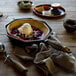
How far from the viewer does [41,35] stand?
4.08ft

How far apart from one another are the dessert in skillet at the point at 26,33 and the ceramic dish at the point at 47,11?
0.32 meters

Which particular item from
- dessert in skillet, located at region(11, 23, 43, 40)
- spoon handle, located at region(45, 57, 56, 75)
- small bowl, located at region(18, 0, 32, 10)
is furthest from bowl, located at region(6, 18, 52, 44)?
small bowl, located at region(18, 0, 32, 10)

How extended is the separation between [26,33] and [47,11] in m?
0.42

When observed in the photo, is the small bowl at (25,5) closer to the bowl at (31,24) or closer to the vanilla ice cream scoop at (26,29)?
the bowl at (31,24)

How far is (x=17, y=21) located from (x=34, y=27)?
12 cm

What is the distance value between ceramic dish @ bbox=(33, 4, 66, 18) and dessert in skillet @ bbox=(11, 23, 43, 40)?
0.32 meters

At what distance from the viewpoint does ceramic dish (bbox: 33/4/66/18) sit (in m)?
1.54

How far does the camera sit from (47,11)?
1.56 meters

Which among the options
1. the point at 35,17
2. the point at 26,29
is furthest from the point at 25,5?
the point at 26,29

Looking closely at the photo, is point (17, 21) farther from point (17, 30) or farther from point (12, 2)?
point (12, 2)

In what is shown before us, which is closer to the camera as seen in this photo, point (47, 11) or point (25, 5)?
point (47, 11)

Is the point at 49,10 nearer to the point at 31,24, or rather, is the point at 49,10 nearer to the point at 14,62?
the point at 31,24

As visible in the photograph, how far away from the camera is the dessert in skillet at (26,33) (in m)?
1.20

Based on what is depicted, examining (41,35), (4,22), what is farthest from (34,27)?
(4,22)
